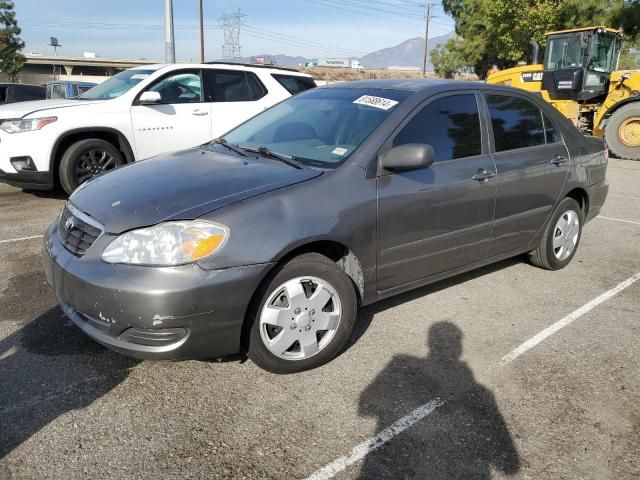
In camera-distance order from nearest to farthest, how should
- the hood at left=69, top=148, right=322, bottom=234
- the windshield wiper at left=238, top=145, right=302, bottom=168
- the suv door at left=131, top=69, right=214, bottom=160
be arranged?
the hood at left=69, top=148, right=322, bottom=234 < the windshield wiper at left=238, top=145, right=302, bottom=168 < the suv door at left=131, top=69, right=214, bottom=160

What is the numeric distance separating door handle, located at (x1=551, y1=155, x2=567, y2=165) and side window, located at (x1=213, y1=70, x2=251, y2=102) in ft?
15.7

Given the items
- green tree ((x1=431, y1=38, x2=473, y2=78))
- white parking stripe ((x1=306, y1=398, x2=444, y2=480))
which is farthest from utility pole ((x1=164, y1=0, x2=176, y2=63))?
green tree ((x1=431, y1=38, x2=473, y2=78))

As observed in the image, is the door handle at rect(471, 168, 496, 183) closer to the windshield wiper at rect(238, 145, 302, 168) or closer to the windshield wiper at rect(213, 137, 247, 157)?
the windshield wiper at rect(238, 145, 302, 168)

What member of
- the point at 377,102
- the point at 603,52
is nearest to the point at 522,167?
the point at 377,102

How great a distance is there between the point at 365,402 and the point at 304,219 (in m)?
1.02

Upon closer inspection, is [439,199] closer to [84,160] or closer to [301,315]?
[301,315]

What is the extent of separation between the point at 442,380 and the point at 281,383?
2.99ft

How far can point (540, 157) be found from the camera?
4.40m

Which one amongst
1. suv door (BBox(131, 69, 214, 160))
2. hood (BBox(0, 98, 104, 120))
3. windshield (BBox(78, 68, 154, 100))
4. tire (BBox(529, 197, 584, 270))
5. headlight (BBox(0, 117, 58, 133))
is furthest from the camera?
windshield (BBox(78, 68, 154, 100))

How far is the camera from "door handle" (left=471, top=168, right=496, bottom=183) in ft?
12.6

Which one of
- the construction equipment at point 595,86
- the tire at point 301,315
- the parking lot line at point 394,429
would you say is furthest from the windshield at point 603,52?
the tire at point 301,315

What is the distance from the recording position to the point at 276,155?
11.6 feet

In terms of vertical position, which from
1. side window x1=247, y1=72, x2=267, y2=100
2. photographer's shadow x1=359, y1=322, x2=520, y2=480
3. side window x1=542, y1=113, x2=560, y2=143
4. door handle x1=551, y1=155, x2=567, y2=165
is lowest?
photographer's shadow x1=359, y1=322, x2=520, y2=480

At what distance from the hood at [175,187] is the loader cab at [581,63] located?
1305 centimetres
